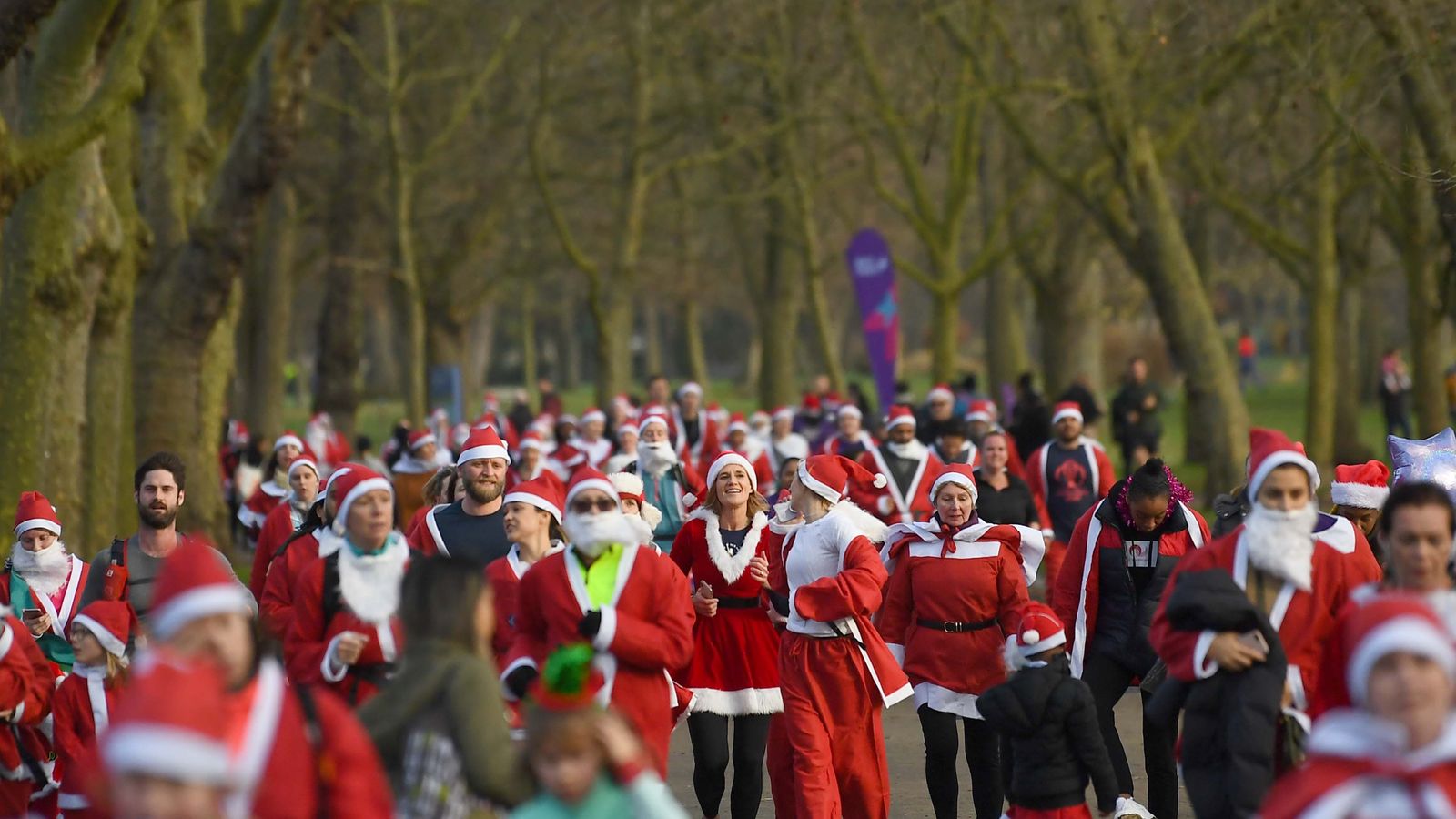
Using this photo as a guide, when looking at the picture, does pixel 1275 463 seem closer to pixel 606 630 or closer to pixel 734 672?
pixel 606 630

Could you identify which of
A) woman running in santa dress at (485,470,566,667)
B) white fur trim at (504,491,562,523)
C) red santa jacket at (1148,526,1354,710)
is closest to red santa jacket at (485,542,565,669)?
woman running in santa dress at (485,470,566,667)

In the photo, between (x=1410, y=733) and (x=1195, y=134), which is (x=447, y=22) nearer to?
(x=1195, y=134)

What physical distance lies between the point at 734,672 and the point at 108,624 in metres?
2.94

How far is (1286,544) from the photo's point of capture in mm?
6840

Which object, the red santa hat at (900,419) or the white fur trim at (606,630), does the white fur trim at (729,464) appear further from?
the red santa hat at (900,419)

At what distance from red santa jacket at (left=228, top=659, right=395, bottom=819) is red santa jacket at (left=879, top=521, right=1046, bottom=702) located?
14.8 feet

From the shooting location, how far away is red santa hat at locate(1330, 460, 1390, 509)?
9008mm

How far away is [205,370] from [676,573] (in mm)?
13869

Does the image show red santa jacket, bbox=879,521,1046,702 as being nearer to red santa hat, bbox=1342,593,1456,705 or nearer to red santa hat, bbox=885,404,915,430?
red santa hat, bbox=1342,593,1456,705

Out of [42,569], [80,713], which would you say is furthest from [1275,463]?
[42,569]

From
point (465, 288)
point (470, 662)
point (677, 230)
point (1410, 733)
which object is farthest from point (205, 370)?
point (465, 288)

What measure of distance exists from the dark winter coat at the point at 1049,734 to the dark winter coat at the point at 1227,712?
974 millimetres

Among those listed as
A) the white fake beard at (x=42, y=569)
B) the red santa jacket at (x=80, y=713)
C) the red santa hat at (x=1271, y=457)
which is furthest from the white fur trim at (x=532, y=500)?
the red santa hat at (x=1271, y=457)

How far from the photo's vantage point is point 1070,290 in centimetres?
3406
